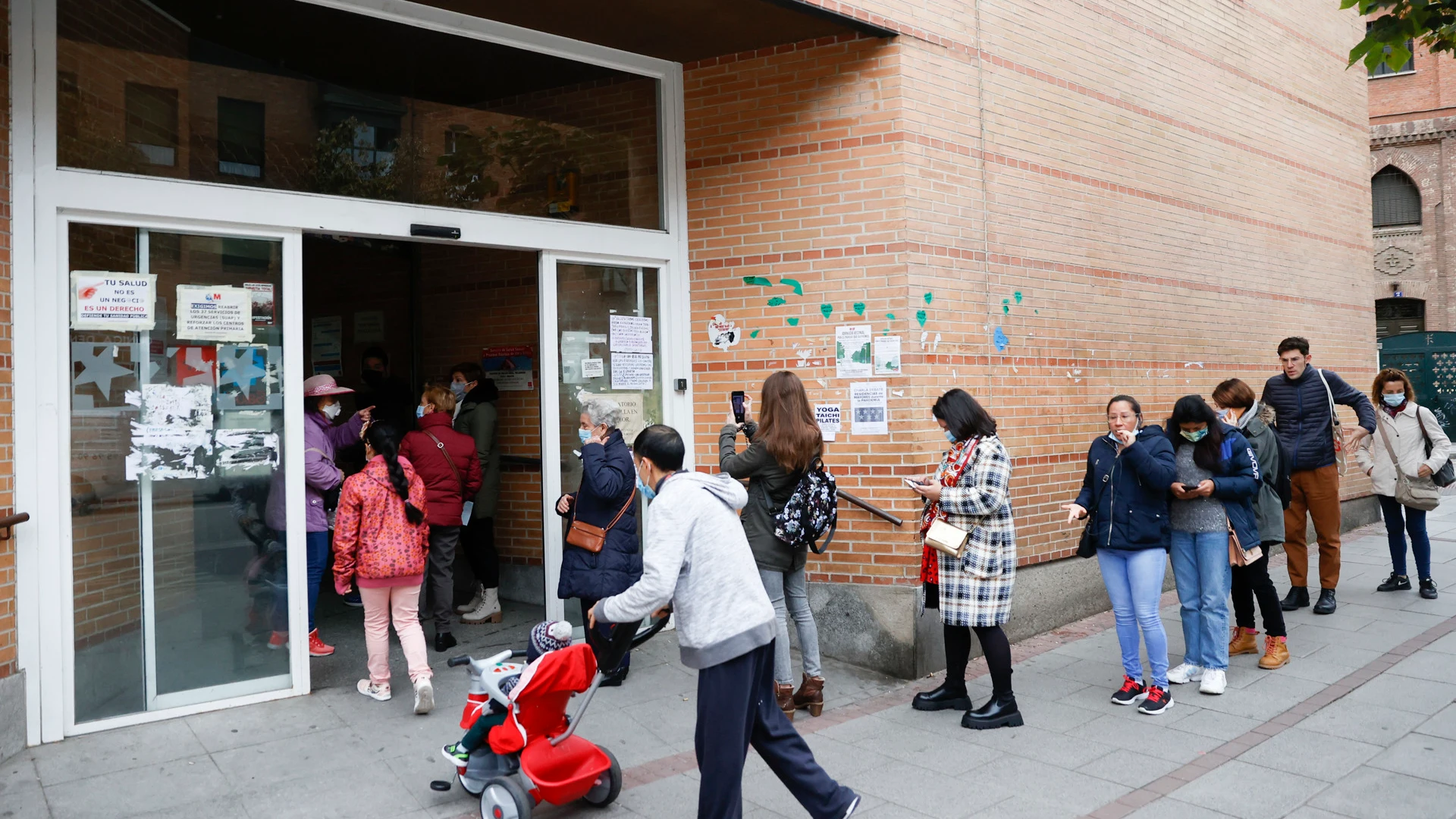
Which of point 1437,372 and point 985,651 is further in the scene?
point 1437,372

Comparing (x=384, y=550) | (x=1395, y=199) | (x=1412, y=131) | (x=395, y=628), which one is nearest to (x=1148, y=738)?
(x=395, y=628)

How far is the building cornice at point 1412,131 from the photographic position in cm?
2714

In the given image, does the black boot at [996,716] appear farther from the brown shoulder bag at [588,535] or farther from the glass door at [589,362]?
the glass door at [589,362]

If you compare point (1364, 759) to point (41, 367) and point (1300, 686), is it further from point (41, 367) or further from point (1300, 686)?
point (41, 367)

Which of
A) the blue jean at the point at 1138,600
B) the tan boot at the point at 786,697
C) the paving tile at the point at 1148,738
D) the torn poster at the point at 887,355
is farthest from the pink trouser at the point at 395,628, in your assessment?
the blue jean at the point at 1138,600

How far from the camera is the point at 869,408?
23.2ft

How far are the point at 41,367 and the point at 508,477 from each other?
3.84 m

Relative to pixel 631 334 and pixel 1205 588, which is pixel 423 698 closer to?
pixel 631 334

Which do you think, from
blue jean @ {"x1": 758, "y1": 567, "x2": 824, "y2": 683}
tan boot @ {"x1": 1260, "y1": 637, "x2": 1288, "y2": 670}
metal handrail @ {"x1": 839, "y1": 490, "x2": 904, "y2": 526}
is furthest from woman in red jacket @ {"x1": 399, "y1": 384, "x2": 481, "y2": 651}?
tan boot @ {"x1": 1260, "y1": 637, "x2": 1288, "y2": 670}

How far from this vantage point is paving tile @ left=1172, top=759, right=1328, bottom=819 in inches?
181

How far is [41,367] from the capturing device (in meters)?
5.16

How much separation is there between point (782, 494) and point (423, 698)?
2250 mm

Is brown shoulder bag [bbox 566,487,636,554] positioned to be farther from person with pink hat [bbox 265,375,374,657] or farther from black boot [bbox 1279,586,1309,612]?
Answer: black boot [bbox 1279,586,1309,612]

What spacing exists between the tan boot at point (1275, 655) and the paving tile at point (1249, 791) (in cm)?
193
